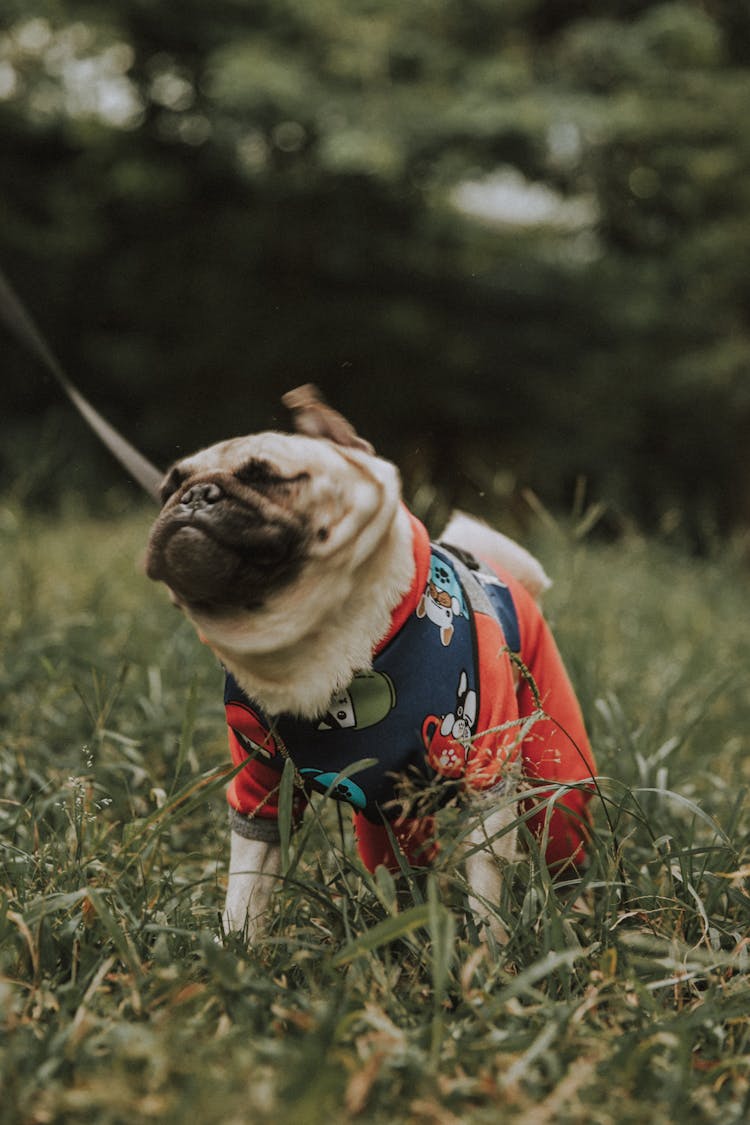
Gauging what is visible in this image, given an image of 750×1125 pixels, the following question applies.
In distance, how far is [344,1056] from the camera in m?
1.25

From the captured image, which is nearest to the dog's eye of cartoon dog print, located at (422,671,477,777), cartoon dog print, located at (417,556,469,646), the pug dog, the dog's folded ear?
the pug dog

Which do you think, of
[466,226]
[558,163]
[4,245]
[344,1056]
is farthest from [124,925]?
[466,226]

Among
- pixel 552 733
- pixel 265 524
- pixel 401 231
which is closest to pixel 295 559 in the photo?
pixel 265 524

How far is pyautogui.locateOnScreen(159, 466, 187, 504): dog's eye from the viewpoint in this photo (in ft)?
5.49

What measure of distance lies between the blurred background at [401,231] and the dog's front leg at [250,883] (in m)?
6.14

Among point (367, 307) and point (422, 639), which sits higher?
point (422, 639)

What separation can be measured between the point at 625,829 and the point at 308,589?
1.05 metres

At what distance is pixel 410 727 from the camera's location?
1.58 metres

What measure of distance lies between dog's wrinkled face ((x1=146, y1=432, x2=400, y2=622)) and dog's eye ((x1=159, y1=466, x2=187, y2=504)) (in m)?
0.08

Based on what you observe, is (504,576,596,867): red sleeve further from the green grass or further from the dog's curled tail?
the dog's curled tail

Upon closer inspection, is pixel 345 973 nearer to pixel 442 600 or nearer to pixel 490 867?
pixel 490 867

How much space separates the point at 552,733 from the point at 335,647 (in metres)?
0.56

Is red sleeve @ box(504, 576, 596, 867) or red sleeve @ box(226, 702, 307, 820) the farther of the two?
red sleeve @ box(504, 576, 596, 867)

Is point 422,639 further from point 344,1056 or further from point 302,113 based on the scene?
point 302,113
